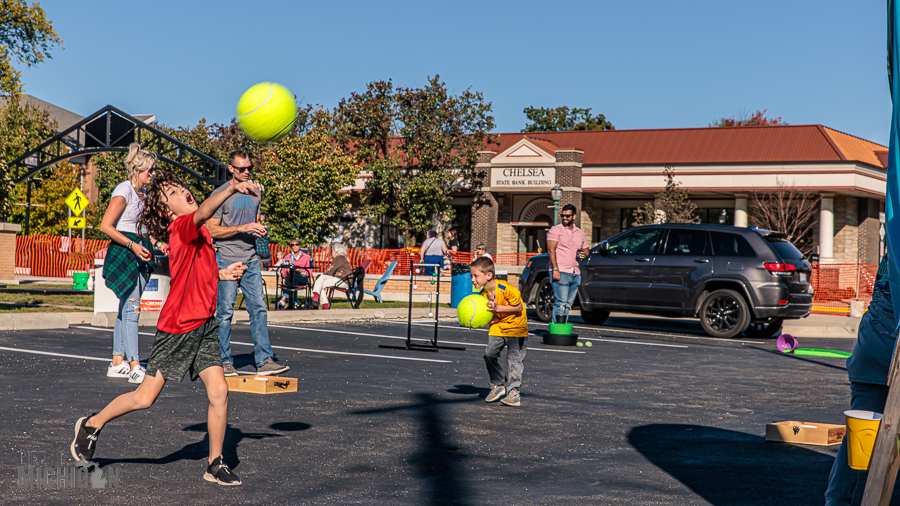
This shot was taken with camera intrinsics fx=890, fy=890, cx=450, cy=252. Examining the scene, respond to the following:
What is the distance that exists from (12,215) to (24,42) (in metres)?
11.1

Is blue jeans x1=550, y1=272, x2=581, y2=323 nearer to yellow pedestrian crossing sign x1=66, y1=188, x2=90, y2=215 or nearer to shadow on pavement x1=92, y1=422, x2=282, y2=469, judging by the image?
shadow on pavement x1=92, y1=422, x2=282, y2=469

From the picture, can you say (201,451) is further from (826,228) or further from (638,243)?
(826,228)

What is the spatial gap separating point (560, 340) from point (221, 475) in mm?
8129

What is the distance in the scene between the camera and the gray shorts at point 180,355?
15.2 ft

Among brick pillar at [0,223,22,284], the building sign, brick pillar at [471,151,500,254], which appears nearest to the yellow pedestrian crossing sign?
brick pillar at [0,223,22,284]

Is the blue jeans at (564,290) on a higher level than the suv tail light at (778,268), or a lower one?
lower

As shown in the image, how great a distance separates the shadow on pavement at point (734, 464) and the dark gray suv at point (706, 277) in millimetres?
8742

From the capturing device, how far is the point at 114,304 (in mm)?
12367

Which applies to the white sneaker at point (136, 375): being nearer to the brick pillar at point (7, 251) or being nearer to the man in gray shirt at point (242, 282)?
the man in gray shirt at point (242, 282)

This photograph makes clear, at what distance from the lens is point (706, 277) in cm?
1499

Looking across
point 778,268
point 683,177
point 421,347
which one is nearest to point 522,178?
point 683,177

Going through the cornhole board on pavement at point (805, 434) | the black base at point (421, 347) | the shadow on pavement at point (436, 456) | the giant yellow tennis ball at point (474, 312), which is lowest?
the shadow on pavement at point (436, 456)

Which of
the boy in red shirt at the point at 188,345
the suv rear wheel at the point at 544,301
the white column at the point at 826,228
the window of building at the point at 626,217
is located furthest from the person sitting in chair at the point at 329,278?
the window of building at the point at 626,217

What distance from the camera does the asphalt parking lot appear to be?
14.8 feet
